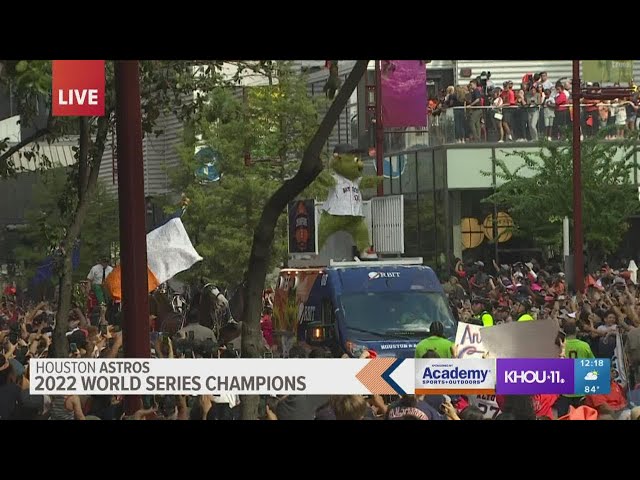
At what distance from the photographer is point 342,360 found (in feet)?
51.1

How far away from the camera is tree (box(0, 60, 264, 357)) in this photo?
15.6 meters

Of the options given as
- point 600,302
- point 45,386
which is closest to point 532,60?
point 600,302

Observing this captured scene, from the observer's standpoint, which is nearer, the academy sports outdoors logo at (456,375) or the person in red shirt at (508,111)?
the academy sports outdoors logo at (456,375)

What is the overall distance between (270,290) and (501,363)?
1757mm

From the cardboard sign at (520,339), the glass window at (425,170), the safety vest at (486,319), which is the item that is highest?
the glass window at (425,170)

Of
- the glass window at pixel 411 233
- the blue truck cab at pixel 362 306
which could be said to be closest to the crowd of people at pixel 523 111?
the glass window at pixel 411 233

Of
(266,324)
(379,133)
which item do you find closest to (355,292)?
(266,324)

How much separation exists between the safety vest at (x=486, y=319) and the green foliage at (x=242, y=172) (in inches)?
59.4

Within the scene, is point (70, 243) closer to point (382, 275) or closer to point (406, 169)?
point (382, 275)

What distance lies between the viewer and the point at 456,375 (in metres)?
15.6

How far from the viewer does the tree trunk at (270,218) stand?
50.7 ft

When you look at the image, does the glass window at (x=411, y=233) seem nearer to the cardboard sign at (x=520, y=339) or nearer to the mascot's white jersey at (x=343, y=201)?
the mascot's white jersey at (x=343, y=201)

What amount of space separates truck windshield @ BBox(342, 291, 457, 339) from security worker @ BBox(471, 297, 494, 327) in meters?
0.18

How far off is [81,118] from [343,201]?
205cm
